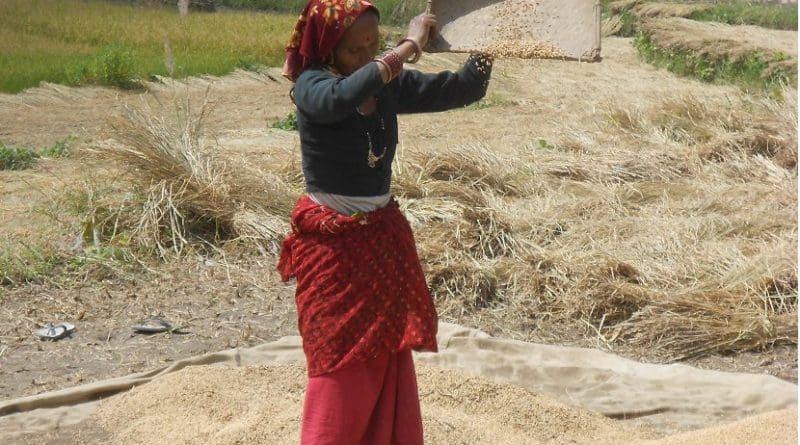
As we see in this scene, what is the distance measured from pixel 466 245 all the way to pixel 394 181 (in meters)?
0.87

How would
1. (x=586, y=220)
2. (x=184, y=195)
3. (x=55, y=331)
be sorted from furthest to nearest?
(x=586, y=220) < (x=184, y=195) < (x=55, y=331)

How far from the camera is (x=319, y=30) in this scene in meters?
2.37

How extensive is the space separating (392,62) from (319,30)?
0.21 metres

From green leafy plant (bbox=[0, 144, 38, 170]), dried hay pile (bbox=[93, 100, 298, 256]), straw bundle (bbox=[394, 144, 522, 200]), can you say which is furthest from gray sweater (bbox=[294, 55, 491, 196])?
green leafy plant (bbox=[0, 144, 38, 170])

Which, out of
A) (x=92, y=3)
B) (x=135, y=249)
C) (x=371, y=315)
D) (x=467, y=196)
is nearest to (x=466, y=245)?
(x=467, y=196)

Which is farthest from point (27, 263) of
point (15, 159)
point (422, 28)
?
point (422, 28)

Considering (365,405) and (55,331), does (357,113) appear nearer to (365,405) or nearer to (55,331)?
(365,405)

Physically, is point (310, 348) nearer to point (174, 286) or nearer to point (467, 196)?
point (174, 286)

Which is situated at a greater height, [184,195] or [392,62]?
[392,62]

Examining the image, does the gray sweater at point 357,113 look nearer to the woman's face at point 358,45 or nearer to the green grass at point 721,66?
the woman's face at point 358,45

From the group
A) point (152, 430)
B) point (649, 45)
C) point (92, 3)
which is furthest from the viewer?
point (649, 45)

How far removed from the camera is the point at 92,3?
10516 mm

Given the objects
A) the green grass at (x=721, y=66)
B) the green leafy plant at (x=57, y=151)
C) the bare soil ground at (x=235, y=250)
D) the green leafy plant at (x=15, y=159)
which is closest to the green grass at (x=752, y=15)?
the green grass at (x=721, y=66)

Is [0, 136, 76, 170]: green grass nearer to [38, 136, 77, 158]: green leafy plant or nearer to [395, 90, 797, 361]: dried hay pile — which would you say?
[38, 136, 77, 158]: green leafy plant
